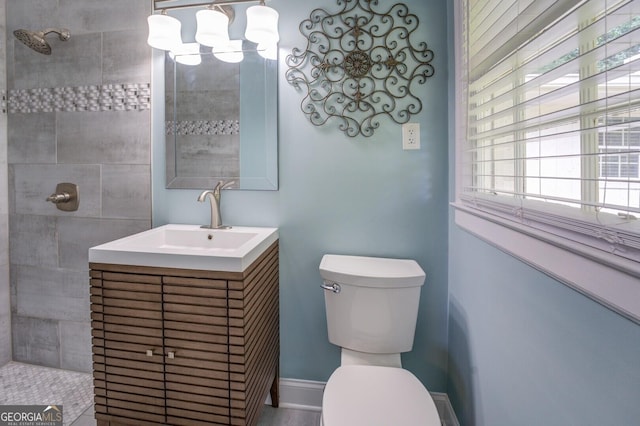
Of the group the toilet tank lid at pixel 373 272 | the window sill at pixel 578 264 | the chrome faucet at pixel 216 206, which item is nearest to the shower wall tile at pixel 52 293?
the chrome faucet at pixel 216 206

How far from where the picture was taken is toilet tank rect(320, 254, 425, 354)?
132cm

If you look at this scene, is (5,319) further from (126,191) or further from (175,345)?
(175,345)

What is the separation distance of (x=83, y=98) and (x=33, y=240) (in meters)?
0.88

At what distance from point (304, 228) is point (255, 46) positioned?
95 centimetres

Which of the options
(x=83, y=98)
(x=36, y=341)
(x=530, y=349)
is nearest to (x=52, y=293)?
(x=36, y=341)

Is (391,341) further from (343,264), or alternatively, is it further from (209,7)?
(209,7)

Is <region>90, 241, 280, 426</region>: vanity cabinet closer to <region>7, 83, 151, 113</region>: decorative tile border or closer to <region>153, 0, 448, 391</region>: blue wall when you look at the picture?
<region>153, 0, 448, 391</region>: blue wall

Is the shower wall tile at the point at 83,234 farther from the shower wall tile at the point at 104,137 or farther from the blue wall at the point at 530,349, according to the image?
the blue wall at the point at 530,349

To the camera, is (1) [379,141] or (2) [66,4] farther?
(2) [66,4]

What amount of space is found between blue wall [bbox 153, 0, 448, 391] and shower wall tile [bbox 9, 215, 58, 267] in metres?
1.07

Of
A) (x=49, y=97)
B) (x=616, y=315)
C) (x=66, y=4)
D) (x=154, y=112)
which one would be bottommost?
(x=616, y=315)

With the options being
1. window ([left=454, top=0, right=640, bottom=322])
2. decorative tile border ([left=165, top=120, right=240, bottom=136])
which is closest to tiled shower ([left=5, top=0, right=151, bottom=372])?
decorative tile border ([left=165, top=120, right=240, bottom=136])

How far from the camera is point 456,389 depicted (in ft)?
4.77

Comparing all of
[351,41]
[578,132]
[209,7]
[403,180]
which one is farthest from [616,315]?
[209,7]
